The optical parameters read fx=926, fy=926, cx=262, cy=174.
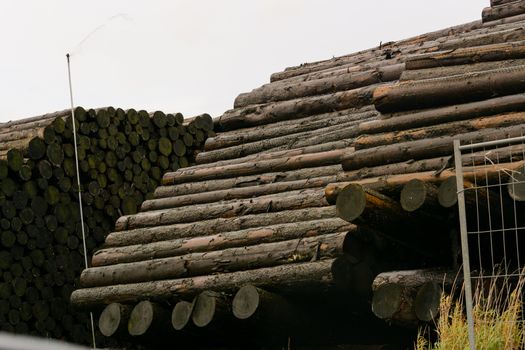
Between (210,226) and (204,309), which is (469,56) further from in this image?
(204,309)

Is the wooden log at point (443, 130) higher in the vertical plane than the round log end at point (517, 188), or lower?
higher

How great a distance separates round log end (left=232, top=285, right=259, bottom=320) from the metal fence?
6.64ft

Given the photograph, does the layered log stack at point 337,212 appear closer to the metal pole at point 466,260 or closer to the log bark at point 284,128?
the log bark at point 284,128

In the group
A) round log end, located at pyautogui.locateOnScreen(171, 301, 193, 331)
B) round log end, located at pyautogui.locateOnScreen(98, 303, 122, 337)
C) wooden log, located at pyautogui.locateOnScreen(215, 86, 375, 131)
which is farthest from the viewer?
wooden log, located at pyautogui.locateOnScreen(215, 86, 375, 131)

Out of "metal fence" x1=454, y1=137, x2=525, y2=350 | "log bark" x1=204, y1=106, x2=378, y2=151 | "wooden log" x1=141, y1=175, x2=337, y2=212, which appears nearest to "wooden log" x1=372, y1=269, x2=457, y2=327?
"metal fence" x1=454, y1=137, x2=525, y2=350

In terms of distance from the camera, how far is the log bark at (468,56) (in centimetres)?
900

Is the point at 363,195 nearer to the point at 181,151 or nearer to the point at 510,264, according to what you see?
the point at 510,264

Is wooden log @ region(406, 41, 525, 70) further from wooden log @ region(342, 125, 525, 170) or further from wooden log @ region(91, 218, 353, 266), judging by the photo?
wooden log @ region(91, 218, 353, 266)

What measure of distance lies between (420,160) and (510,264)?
3.91 ft

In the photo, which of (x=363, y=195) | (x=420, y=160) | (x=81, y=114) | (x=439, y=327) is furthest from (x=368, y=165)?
(x=81, y=114)

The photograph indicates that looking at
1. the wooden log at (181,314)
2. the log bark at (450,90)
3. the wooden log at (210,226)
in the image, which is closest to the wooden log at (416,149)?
the log bark at (450,90)

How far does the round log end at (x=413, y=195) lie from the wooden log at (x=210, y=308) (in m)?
2.37

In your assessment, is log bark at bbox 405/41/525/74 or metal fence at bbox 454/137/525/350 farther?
log bark at bbox 405/41/525/74

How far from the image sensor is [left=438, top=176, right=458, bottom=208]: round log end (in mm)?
6941
